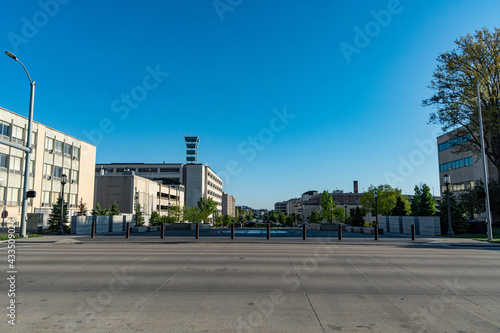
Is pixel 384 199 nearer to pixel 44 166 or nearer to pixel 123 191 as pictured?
pixel 123 191

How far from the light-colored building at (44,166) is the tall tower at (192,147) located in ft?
267

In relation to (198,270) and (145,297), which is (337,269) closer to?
(198,270)

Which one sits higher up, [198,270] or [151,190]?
[151,190]

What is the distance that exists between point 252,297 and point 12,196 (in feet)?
152

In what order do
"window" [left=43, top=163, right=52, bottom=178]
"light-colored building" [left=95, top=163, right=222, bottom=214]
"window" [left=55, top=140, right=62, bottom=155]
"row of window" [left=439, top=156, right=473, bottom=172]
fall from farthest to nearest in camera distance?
"light-colored building" [left=95, top=163, right=222, bottom=214] < "row of window" [left=439, top=156, right=473, bottom=172] < "window" [left=55, top=140, right=62, bottom=155] < "window" [left=43, top=163, right=52, bottom=178]

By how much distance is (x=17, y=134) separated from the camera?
43.3m

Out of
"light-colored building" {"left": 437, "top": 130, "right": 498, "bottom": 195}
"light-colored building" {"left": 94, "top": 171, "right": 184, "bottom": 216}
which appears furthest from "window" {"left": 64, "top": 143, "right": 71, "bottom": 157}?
"light-colored building" {"left": 437, "top": 130, "right": 498, "bottom": 195}

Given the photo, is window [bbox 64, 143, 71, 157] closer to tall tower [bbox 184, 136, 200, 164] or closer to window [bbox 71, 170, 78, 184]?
window [bbox 71, 170, 78, 184]

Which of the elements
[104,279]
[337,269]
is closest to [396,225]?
[337,269]

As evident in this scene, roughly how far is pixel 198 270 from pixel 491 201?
3907cm

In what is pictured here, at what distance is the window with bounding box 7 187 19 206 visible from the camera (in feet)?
136

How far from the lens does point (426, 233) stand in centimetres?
2822

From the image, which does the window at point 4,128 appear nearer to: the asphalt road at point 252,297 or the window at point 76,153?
the window at point 76,153

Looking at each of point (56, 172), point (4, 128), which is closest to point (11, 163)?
point (4, 128)
